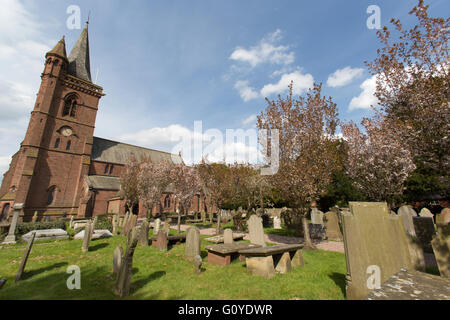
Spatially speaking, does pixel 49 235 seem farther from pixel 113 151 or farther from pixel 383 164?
pixel 113 151

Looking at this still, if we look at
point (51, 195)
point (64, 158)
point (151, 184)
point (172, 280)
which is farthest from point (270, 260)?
point (64, 158)

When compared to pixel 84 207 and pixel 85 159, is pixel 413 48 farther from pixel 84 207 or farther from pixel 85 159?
pixel 85 159

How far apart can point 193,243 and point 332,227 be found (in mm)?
10244

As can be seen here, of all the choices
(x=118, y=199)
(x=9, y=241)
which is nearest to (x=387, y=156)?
(x=9, y=241)

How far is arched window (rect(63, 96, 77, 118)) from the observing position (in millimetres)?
30750

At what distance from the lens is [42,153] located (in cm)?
2694

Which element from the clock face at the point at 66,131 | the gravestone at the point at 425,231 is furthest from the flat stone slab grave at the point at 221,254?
the clock face at the point at 66,131

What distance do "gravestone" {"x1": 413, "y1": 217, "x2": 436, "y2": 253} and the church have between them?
82.5ft

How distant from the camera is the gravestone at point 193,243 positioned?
8438 mm

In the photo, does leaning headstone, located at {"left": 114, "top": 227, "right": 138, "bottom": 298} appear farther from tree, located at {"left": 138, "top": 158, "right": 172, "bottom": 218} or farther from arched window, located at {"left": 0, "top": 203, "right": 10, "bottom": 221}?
arched window, located at {"left": 0, "top": 203, "right": 10, "bottom": 221}

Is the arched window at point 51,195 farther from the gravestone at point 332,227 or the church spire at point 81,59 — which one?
the gravestone at point 332,227

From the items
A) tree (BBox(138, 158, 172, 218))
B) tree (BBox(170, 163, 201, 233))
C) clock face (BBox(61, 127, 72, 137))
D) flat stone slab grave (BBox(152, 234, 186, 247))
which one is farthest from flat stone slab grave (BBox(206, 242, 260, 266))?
clock face (BBox(61, 127, 72, 137))

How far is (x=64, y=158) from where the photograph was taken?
28.8 metres
